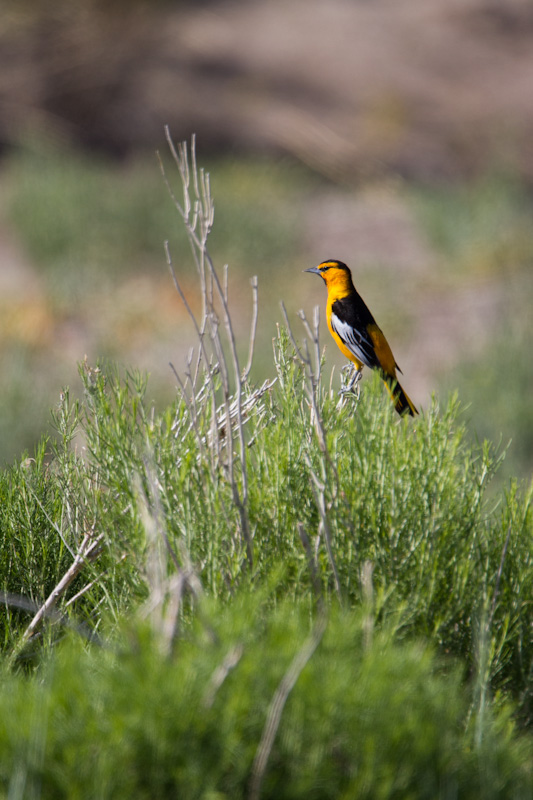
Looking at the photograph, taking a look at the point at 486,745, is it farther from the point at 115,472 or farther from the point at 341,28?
the point at 341,28

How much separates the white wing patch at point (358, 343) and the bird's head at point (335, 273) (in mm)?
191

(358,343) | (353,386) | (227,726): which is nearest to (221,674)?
(227,726)

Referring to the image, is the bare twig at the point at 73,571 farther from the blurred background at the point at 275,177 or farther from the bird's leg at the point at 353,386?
the blurred background at the point at 275,177

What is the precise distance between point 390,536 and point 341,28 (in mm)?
15382

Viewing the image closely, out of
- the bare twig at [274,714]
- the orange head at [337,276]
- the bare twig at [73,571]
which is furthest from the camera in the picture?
the orange head at [337,276]

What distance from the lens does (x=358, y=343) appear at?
8.63 ft

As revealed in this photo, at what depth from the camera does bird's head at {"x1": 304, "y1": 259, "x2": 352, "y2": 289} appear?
2.79 metres

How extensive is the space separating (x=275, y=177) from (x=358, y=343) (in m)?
11.9

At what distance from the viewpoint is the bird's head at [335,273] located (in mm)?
2793

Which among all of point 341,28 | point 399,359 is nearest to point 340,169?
point 341,28

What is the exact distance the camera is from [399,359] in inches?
368

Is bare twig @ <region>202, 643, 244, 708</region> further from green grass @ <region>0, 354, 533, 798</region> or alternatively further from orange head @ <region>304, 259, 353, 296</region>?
orange head @ <region>304, 259, 353, 296</region>

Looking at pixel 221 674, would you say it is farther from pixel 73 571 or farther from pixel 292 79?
pixel 292 79

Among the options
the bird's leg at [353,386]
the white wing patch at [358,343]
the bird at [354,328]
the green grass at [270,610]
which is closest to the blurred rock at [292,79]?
the bird at [354,328]
